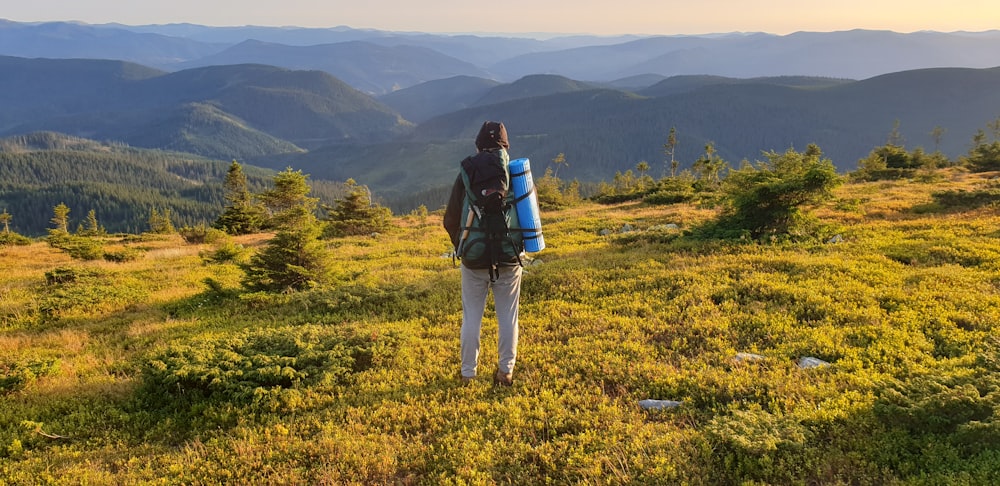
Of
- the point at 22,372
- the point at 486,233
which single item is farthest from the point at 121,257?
the point at 486,233

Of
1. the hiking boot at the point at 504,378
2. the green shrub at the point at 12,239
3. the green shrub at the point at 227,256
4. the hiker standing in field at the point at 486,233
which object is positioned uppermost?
the hiker standing in field at the point at 486,233

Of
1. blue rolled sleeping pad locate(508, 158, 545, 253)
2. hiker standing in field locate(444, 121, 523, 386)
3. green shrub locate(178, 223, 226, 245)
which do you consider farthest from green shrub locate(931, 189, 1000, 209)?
green shrub locate(178, 223, 226, 245)

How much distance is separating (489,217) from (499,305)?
54.9 inches

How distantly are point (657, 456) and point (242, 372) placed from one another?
6.30m

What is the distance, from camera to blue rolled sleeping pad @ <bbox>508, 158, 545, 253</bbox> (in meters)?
6.96

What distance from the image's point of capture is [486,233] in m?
6.79

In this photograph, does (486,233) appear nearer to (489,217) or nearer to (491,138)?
(489,217)

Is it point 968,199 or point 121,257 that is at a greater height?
point 968,199

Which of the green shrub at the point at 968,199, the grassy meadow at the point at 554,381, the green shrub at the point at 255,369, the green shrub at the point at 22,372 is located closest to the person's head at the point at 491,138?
the grassy meadow at the point at 554,381

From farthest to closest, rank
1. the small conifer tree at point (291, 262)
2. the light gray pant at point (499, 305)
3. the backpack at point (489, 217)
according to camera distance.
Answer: the small conifer tree at point (291, 262) < the light gray pant at point (499, 305) < the backpack at point (489, 217)

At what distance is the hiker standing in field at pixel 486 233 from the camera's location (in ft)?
22.1

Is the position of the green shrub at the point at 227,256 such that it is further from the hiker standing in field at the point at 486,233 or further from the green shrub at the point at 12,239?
the green shrub at the point at 12,239

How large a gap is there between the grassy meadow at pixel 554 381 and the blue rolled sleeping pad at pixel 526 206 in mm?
2367

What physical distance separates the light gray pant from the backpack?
0.69 ft
